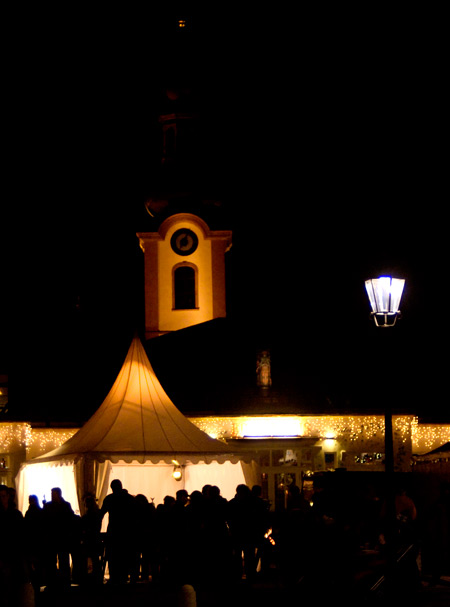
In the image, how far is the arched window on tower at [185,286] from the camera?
44.0m

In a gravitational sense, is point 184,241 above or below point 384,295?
A: above

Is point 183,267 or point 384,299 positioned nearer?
point 384,299

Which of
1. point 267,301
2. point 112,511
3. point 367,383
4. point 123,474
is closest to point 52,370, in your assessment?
point 267,301

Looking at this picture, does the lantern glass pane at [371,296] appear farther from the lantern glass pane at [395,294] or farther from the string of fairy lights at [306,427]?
the string of fairy lights at [306,427]

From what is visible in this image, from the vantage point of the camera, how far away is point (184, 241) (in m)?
44.1

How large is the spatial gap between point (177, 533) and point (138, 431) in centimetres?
403

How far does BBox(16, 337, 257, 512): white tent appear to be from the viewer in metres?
20.0

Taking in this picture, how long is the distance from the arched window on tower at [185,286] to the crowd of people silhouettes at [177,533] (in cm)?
2503

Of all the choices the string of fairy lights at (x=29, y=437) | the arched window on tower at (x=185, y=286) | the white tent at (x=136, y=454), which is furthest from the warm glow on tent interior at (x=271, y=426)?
the arched window on tower at (x=185, y=286)

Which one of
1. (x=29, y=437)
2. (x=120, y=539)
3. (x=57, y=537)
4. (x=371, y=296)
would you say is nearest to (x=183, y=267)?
(x=29, y=437)

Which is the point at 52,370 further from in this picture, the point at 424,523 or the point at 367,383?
the point at 424,523

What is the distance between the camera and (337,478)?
70.0ft

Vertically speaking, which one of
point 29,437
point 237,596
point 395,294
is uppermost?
point 395,294

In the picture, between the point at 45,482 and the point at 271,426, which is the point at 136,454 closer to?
the point at 45,482
